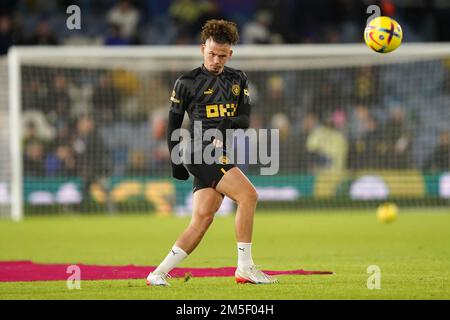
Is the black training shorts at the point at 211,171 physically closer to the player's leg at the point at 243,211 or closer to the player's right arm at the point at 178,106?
the player's leg at the point at 243,211

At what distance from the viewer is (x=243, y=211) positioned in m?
7.88

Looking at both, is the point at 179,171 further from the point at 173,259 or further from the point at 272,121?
the point at 272,121

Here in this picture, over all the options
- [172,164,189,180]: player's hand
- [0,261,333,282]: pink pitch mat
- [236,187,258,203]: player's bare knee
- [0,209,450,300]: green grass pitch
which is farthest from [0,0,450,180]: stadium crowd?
[236,187,258,203]: player's bare knee

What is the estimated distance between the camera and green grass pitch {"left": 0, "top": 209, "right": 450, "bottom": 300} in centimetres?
741

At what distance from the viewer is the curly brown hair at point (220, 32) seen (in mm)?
7996

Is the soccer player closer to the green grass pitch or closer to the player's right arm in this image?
the player's right arm

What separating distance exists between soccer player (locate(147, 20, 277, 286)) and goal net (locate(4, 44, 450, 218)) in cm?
1094

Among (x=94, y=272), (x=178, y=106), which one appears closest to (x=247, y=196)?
(x=178, y=106)

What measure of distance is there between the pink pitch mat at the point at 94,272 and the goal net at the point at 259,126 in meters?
8.92

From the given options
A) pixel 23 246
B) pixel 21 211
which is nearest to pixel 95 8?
pixel 21 211

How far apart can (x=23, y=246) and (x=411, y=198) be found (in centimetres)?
980

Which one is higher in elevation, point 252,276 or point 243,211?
point 243,211

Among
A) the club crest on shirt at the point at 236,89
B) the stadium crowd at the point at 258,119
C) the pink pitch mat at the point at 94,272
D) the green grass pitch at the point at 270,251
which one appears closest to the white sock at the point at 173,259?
the green grass pitch at the point at 270,251

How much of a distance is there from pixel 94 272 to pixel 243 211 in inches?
84.1
